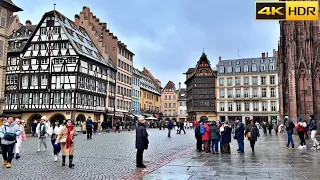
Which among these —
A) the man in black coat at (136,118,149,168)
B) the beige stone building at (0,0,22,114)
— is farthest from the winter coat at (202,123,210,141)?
the beige stone building at (0,0,22,114)

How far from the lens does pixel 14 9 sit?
33094mm

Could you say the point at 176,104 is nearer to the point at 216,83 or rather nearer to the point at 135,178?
the point at 216,83

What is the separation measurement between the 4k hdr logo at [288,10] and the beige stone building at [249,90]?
7187 centimetres

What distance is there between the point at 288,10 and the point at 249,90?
243 feet

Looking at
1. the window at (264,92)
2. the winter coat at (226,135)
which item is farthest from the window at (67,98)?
the window at (264,92)

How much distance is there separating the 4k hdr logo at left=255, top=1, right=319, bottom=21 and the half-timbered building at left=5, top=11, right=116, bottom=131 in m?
40.1

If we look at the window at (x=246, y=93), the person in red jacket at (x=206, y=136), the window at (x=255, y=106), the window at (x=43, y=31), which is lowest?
the person in red jacket at (x=206, y=136)

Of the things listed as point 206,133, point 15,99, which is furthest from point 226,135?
point 15,99

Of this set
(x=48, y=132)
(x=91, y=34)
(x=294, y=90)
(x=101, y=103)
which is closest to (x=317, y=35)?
(x=294, y=90)

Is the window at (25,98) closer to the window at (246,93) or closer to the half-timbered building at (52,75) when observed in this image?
the half-timbered building at (52,75)

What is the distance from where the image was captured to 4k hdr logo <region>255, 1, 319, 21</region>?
8.00 m

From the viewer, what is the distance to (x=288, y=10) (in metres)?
8.09

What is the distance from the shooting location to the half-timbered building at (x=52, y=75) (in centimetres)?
4641

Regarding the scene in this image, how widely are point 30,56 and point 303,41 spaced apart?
34.7 meters
